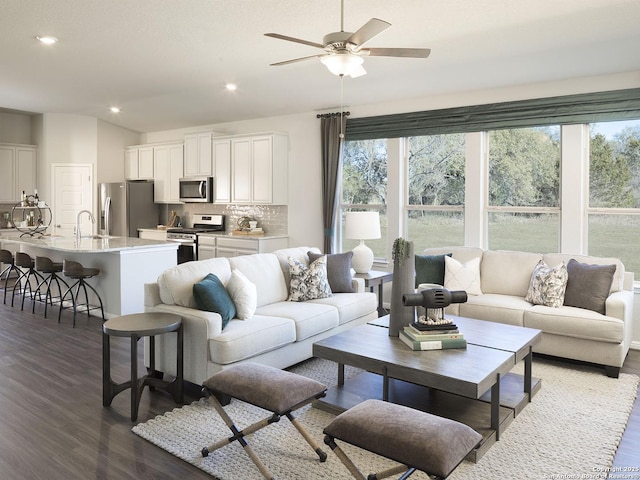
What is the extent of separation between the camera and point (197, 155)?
8258 millimetres

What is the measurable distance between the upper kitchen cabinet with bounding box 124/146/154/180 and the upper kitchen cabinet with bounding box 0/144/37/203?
1554 mm

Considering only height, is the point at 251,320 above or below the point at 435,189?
below

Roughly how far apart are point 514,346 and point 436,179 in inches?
126

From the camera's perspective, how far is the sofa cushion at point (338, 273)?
4.97 meters

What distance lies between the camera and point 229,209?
8.34 metres

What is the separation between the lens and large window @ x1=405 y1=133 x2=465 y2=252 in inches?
237

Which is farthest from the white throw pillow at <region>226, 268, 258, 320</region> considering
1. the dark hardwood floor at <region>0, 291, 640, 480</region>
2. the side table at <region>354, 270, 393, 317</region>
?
the side table at <region>354, 270, 393, 317</region>

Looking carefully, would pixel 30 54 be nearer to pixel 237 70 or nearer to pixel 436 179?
pixel 237 70

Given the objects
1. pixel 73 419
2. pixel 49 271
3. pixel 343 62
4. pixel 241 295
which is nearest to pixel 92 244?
pixel 49 271

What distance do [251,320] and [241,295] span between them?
0.68 feet

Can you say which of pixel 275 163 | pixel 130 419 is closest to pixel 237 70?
pixel 275 163

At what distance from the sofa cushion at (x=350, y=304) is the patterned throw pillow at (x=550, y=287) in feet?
4.81

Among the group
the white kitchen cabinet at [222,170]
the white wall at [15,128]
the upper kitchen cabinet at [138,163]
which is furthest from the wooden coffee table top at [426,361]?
the white wall at [15,128]

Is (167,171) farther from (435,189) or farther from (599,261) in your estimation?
(599,261)
